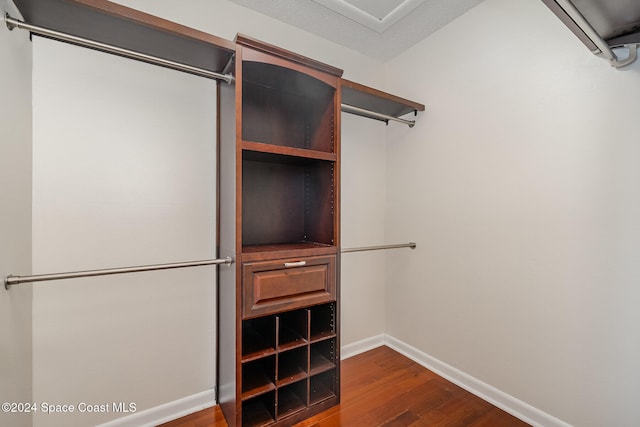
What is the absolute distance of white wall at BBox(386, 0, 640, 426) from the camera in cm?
132

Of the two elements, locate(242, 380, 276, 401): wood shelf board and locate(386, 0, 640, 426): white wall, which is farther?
locate(242, 380, 276, 401): wood shelf board

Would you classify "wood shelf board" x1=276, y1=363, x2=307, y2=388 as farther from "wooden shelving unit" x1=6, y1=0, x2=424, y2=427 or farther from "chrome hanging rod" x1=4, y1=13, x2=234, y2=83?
"chrome hanging rod" x1=4, y1=13, x2=234, y2=83

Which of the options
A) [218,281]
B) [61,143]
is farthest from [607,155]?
[61,143]

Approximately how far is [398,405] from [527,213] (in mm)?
1411

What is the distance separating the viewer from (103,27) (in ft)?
3.97

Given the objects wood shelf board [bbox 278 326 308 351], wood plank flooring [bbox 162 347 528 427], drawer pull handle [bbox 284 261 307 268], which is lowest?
wood plank flooring [bbox 162 347 528 427]

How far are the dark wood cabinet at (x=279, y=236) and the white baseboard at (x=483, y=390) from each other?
0.86m

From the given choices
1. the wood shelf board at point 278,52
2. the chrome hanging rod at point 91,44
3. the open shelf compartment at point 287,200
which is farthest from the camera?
the open shelf compartment at point 287,200

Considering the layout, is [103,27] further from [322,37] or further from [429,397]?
[429,397]

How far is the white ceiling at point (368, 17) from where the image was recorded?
73.2 inches

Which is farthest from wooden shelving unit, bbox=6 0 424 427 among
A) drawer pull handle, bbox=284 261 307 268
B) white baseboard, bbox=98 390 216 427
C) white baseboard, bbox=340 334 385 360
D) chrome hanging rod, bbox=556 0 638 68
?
chrome hanging rod, bbox=556 0 638 68

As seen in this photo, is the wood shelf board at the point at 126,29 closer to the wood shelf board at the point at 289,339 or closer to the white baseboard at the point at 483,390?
the wood shelf board at the point at 289,339

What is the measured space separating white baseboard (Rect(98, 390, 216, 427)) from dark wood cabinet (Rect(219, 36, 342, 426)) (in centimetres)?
15

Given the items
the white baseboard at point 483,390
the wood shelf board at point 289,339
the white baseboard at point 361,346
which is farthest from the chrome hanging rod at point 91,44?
the white baseboard at point 483,390
